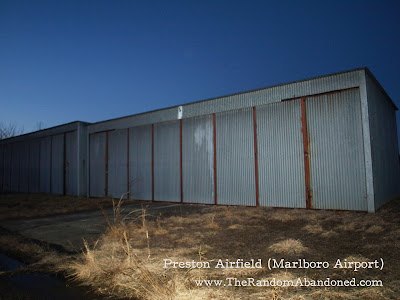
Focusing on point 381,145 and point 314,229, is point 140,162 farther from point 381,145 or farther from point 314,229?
point 381,145

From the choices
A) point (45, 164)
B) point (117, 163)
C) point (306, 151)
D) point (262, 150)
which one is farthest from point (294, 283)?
point (45, 164)

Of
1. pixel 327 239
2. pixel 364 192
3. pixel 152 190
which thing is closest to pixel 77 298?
pixel 327 239

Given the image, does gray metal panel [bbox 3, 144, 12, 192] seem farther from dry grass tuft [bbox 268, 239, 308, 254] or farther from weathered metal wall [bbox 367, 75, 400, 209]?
weathered metal wall [bbox 367, 75, 400, 209]

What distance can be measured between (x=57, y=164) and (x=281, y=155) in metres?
16.7

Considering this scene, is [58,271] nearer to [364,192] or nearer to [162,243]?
[162,243]

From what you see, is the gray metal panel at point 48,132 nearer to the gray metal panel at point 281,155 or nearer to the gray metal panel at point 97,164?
the gray metal panel at point 97,164

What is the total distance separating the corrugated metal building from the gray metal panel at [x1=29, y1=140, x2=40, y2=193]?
6164 millimetres

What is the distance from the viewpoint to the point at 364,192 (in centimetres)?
873

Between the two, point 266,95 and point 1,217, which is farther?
point 266,95

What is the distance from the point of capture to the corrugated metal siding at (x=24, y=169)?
2348 centimetres

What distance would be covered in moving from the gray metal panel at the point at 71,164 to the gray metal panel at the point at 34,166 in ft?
15.3

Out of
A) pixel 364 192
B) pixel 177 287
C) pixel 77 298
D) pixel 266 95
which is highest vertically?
pixel 266 95

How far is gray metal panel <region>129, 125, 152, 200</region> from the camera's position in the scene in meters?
15.1

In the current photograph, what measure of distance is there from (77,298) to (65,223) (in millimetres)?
6193
